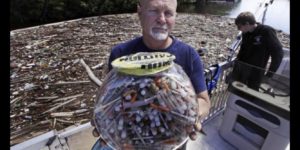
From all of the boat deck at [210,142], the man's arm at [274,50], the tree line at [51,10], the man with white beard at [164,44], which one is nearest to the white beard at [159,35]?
the man with white beard at [164,44]

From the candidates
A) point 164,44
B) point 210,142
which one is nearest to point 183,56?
point 164,44

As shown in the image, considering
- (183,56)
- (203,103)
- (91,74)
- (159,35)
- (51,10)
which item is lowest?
(91,74)

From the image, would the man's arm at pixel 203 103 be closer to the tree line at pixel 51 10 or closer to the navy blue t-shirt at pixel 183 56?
the navy blue t-shirt at pixel 183 56

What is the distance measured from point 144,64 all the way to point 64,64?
5.32 m

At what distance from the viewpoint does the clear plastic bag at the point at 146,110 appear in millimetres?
769

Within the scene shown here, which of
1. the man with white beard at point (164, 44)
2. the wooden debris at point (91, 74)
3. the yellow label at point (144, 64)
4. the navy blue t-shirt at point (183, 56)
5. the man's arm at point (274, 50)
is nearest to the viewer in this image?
the yellow label at point (144, 64)

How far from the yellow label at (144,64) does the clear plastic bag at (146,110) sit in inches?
0.7

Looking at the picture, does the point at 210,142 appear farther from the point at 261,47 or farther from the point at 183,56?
the point at 261,47

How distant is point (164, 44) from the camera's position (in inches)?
50.1

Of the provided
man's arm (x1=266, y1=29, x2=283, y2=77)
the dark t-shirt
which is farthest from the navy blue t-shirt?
the dark t-shirt

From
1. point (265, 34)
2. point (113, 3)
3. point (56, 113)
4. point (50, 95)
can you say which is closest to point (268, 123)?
point (265, 34)

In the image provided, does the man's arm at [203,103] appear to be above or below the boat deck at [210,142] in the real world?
above

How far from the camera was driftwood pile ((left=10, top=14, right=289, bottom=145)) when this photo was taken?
3.76 metres

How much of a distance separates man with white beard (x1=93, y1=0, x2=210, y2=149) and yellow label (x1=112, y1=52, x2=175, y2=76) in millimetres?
311
